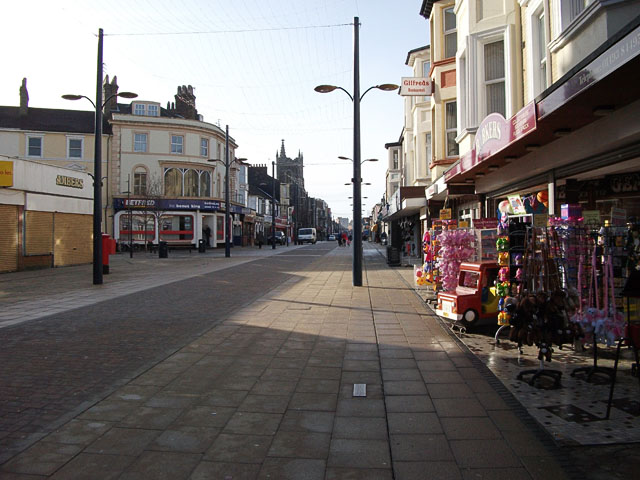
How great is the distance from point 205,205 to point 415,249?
77.7 ft

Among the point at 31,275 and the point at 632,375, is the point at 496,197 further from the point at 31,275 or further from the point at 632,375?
the point at 31,275

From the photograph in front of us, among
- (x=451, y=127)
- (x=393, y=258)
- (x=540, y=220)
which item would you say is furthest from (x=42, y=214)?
(x=540, y=220)

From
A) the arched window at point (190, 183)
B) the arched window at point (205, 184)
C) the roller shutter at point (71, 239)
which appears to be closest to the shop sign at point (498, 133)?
the roller shutter at point (71, 239)

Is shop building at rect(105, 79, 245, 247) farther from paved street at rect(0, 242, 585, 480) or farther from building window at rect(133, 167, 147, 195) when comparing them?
paved street at rect(0, 242, 585, 480)

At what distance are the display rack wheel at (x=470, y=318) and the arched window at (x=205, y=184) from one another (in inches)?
1667

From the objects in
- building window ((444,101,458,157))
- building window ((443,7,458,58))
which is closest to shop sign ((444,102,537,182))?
building window ((444,101,458,157))

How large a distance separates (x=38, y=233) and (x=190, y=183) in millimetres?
26533

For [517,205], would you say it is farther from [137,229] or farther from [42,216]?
[137,229]

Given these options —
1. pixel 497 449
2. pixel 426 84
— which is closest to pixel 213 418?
pixel 497 449

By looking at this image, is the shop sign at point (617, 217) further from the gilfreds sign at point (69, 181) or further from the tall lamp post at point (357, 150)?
the gilfreds sign at point (69, 181)

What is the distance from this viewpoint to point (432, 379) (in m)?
5.63

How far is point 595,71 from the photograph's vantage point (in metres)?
4.97

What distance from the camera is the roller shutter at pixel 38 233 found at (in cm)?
2088

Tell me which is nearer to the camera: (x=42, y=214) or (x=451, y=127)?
(x=451, y=127)
